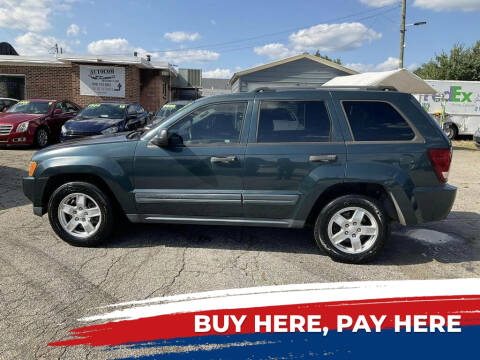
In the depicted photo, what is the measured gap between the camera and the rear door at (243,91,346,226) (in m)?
3.81

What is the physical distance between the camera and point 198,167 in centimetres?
395

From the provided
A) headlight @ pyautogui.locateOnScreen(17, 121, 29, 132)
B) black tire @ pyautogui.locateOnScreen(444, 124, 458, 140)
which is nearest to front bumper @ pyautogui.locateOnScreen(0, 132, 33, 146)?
headlight @ pyautogui.locateOnScreen(17, 121, 29, 132)

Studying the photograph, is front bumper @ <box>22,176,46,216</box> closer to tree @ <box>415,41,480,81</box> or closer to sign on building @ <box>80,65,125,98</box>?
sign on building @ <box>80,65,125,98</box>

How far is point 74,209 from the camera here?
427 centimetres

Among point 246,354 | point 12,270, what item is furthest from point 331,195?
point 12,270

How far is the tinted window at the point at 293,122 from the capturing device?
3910 millimetres

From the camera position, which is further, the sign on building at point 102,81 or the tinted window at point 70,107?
the sign on building at point 102,81

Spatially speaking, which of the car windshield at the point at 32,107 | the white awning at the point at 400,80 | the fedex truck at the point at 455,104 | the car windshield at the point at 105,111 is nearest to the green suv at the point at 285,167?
the car windshield at the point at 105,111

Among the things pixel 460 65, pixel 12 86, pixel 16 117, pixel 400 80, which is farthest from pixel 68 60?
pixel 460 65

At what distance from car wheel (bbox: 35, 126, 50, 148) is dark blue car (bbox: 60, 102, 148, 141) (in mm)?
1233

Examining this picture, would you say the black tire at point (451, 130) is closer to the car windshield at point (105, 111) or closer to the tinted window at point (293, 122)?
the car windshield at point (105, 111)

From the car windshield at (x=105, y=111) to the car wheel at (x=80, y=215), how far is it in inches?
293

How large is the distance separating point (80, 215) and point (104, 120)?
7116 mm

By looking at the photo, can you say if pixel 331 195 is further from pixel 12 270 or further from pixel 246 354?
pixel 12 270
